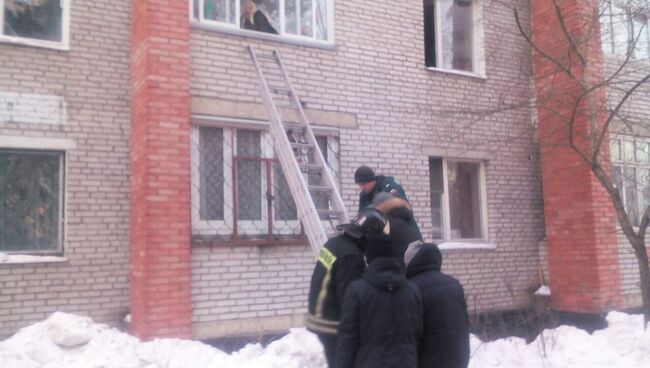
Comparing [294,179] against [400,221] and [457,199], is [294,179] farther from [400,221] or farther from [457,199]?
[457,199]

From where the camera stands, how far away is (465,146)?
8.98 metres

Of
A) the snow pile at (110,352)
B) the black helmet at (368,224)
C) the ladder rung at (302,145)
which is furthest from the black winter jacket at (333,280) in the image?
the ladder rung at (302,145)

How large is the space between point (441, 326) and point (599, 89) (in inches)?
246

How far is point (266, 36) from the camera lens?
24.5 ft

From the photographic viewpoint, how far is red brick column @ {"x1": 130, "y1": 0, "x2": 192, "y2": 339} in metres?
6.17

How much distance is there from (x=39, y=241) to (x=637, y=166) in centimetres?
879

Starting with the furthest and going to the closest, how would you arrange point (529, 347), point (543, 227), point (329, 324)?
1. point (543, 227)
2. point (529, 347)
3. point (329, 324)

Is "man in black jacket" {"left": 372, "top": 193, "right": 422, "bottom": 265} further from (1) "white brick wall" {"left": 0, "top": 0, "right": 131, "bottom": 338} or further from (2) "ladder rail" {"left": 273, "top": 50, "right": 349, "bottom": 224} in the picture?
(1) "white brick wall" {"left": 0, "top": 0, "right": 131, "bottom": 338}

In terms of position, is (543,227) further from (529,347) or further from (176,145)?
(176,145)

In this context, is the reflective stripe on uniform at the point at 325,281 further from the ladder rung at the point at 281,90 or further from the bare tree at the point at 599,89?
the bare tree at the point at 599,89

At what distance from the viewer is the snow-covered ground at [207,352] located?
18.5 ft

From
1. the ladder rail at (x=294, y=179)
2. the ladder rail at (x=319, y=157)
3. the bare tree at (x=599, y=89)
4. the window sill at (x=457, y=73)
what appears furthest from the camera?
the window sill at (x=457, y=73)

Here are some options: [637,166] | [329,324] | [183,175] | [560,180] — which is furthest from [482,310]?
[329,324]

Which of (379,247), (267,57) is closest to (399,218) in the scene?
(379,247)
